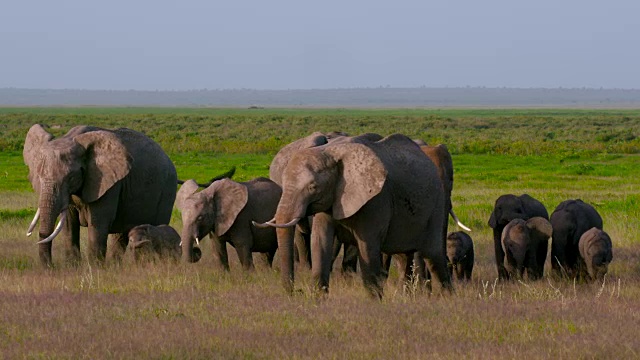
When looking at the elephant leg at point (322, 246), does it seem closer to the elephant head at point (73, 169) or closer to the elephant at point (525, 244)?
the elephant at point (525, 244)

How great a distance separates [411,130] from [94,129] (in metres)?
68.9

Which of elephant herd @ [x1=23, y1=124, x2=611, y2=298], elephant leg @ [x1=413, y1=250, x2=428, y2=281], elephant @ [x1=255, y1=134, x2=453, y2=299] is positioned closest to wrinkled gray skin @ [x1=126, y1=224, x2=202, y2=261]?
elephant herd @ [x1=23, y1=124, x2=611, y2=298]

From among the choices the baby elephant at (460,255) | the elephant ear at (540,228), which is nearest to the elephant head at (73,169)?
the baby elephant at (460,255)

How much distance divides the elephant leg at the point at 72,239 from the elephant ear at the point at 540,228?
236 inches

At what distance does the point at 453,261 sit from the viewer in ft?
45.4

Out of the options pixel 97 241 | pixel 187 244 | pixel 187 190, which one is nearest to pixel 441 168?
pixel 187 244

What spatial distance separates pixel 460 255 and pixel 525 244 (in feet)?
2.77

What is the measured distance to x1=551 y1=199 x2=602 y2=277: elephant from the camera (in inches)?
559

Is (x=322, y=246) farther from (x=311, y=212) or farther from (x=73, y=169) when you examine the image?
(x=73, y=169)

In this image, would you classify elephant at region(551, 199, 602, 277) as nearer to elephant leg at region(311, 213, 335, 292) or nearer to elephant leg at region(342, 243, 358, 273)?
elephant leg at region(342, 243, 358, 273)

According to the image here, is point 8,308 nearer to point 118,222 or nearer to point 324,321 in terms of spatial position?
point 324,321

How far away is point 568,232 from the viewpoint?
14.2 meters

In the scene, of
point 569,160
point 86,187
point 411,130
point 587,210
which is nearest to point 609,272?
point 587,210

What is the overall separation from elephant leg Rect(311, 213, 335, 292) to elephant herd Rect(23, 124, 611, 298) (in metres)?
0.01
